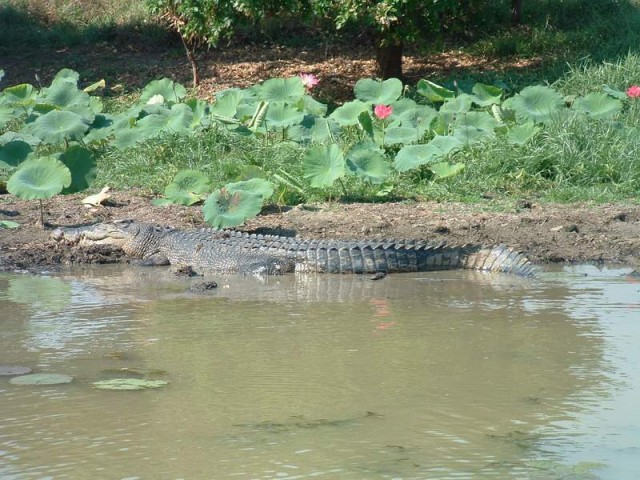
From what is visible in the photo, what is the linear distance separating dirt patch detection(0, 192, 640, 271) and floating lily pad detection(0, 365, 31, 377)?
288 centimetres

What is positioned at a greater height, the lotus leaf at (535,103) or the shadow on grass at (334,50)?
the shadow on grass at (334,50)

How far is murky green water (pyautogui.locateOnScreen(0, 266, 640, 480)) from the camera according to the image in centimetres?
337

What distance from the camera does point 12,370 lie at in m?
4.38

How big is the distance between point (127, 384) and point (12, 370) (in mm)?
579

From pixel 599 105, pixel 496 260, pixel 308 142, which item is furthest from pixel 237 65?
pixel 496 260

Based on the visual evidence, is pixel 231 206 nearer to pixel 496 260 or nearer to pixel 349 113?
pixel 496 260

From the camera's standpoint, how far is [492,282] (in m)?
6.59

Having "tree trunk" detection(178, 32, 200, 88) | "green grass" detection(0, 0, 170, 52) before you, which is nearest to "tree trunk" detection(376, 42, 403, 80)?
"tree trunk" detection(178, 32, 200, 88)

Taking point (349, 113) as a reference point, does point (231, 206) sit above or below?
below

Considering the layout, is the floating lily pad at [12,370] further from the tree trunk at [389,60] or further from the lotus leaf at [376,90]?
the tree trunk at [389,60]

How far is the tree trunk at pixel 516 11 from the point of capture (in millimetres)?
14938

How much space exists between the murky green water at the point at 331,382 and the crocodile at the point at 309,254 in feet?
1.67

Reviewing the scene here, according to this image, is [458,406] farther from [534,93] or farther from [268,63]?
[268,63]

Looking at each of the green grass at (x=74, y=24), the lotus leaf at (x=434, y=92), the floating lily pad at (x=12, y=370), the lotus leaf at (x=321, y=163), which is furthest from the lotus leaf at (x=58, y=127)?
the green grass at (x=74, y=24)
